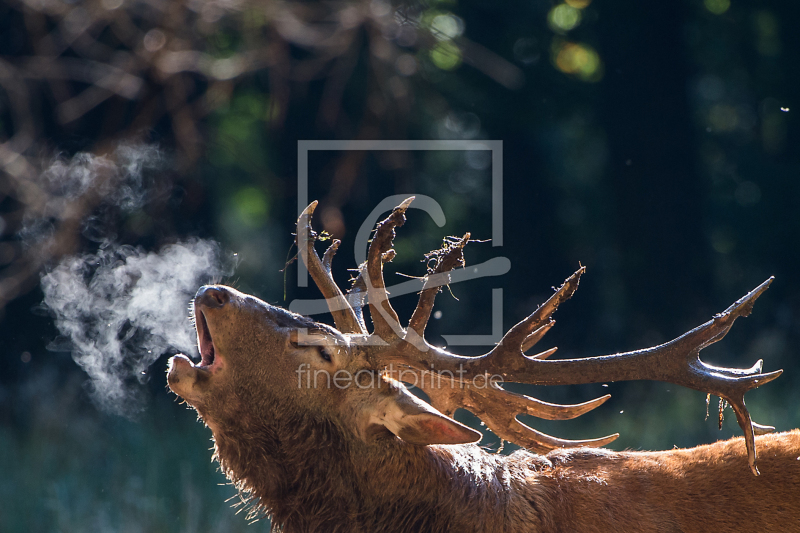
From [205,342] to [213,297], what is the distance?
0.59 feet

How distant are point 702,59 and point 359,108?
3571 mm

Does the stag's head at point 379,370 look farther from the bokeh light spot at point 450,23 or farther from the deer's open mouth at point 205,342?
the bokeh light spot at point 450,23

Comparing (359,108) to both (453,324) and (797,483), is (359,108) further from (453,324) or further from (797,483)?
(797,483)

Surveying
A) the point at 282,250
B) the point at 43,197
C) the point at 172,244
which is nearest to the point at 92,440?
the point at 172,244

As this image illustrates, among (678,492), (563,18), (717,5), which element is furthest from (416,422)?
(717,5)

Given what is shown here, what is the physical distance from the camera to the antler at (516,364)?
2502mm

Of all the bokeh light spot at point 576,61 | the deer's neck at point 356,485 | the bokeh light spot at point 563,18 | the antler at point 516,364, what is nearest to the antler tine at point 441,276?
the antler at point 516,364

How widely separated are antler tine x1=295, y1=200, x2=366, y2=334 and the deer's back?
981 mm

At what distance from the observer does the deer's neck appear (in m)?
2.59

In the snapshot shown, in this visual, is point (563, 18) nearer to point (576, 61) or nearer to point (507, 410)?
point (576, 61)

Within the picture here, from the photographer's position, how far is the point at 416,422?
2.55 m

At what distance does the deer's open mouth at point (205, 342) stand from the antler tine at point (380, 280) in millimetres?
622

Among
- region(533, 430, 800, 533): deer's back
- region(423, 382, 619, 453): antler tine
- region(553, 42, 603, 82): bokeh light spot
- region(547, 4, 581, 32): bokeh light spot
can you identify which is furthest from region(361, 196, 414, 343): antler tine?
region(547, 4, 581, 32): bokeh light spot

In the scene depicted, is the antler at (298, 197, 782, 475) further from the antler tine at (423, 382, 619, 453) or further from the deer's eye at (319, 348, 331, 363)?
the deer's eye at (319, 348, 331, 363)
